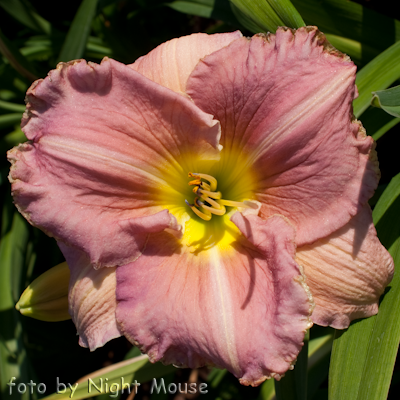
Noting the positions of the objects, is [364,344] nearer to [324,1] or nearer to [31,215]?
[31,215]

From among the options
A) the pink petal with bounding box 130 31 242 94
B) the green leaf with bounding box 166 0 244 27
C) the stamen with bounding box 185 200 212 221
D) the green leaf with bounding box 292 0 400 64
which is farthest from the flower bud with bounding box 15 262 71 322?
the green leaf with bounding box 292 0 400 64

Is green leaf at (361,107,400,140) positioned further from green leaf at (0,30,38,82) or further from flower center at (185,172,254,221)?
green leaf at (0,30,38,82)

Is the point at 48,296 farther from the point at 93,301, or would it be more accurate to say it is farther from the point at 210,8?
the point at 210,8

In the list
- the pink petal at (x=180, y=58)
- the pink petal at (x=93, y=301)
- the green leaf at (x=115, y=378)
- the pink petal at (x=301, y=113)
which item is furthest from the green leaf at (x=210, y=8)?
the green leaf at (x=115, y=378)

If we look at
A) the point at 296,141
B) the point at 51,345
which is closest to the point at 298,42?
the point at 296,141

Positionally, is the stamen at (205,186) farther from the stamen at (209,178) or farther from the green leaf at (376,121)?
the green leaf at (376,121)

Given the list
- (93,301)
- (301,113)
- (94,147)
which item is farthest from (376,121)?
(93,301)
